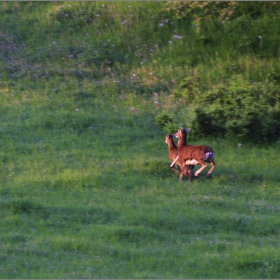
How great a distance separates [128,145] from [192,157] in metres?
2.32

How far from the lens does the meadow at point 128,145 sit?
6938 millimetres

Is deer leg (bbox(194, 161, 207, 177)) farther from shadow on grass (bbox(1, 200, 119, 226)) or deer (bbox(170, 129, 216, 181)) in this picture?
shadow on grass (bbox(1, 200, 119, 226))

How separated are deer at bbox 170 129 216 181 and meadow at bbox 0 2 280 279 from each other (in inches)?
11.1

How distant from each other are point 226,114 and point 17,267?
6762 millimetres

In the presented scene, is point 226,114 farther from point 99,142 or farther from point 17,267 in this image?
point 17,267

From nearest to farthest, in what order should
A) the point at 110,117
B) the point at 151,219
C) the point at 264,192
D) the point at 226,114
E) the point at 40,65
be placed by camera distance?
the point at 151,219, the point at 264,192, the point at 226,114, the point at 110,117, the point at 40,65

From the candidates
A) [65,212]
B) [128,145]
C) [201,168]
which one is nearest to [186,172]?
[201,168]

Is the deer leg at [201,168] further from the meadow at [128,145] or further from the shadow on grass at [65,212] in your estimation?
the shadow on grass at [65,212]

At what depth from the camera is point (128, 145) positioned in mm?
11594

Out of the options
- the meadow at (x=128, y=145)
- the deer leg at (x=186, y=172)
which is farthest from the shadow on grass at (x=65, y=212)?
the deer leg at (x=186, y=172)

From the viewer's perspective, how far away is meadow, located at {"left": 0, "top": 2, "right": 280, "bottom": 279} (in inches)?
273

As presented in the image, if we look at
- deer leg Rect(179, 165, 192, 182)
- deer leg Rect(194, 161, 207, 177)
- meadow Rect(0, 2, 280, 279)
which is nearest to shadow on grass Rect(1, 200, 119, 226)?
meadow Rect(0, 2, 280, 279)

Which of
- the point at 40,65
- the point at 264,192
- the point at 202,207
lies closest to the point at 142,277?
the point at 202,207

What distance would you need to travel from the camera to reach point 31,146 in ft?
36.5
